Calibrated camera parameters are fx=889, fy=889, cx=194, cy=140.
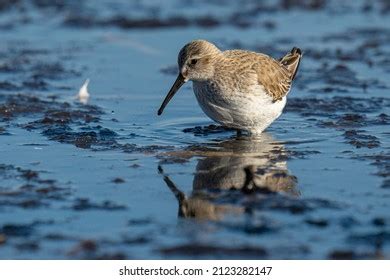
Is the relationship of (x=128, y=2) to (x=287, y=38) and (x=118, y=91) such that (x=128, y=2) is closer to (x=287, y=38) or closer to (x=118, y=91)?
(x=287, y=38)

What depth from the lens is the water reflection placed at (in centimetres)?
735

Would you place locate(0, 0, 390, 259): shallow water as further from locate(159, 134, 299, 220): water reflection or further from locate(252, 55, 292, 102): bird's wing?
locate(252, 55, 292, 102): bird's wing

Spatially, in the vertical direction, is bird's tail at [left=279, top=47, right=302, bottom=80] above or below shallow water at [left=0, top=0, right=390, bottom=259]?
above

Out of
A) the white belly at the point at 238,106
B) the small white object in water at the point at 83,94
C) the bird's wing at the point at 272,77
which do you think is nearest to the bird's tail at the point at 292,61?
the bird's wing at the point at 272,77

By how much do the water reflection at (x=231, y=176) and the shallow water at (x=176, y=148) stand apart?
2cm

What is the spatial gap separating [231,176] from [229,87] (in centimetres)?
142

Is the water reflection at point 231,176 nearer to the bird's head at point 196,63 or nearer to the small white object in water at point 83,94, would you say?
the bird's head at point 196,63

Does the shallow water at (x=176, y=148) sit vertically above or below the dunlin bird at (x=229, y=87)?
below

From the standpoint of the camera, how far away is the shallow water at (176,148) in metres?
6.66

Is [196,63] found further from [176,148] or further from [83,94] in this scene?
[83,94]

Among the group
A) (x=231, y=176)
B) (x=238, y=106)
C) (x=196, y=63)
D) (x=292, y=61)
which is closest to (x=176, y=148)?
(x=238, y=106)

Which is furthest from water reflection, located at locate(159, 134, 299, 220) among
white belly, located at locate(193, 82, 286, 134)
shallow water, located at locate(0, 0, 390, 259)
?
white belly, located at locate(193, 82, 286, 134)

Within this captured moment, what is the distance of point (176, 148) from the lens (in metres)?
9.32

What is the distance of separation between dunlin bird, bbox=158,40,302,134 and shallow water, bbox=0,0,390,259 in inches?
11.7
